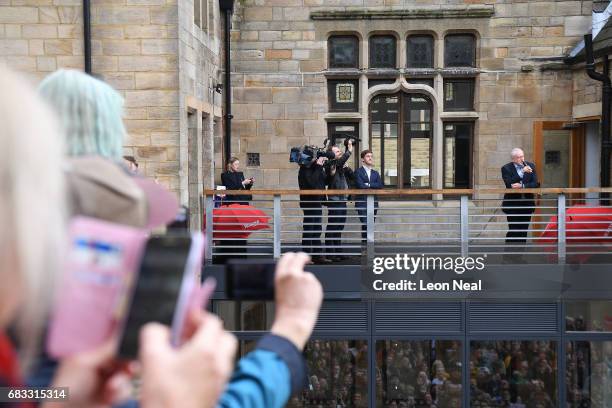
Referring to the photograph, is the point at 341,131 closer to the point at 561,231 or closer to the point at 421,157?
the point at 421,157

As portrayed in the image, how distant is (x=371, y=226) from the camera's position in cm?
979

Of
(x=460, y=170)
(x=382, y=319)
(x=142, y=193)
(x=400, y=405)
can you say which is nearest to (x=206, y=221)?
(x=382, y=319)

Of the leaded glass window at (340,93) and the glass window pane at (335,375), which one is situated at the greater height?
the leaded glass window at (340,93)

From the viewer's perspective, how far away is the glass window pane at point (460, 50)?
14438mm

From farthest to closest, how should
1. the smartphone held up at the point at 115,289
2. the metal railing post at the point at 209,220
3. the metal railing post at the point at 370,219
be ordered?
the metal railing post at the point at 209,220 < the metal railing post at the point at 370,219 < the smartphone held up at the point at 115,289

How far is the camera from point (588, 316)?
411 inches

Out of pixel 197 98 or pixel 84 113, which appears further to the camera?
pixel 197 98

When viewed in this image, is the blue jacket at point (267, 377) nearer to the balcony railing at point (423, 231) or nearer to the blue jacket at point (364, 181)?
the balcony railing at point (423, 231)

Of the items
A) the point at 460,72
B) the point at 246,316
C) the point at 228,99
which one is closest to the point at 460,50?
the point at 460,72

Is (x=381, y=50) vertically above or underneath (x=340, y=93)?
above

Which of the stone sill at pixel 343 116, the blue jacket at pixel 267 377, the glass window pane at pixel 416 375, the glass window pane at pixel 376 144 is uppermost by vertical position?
the stone sill at pixel 343 116

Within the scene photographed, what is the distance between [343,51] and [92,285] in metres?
13.7

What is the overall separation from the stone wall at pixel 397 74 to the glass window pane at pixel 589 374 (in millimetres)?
3902

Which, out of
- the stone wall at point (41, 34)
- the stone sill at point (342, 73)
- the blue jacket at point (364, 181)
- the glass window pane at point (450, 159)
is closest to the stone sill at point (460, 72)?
the glass window pane at point (450, 159)
